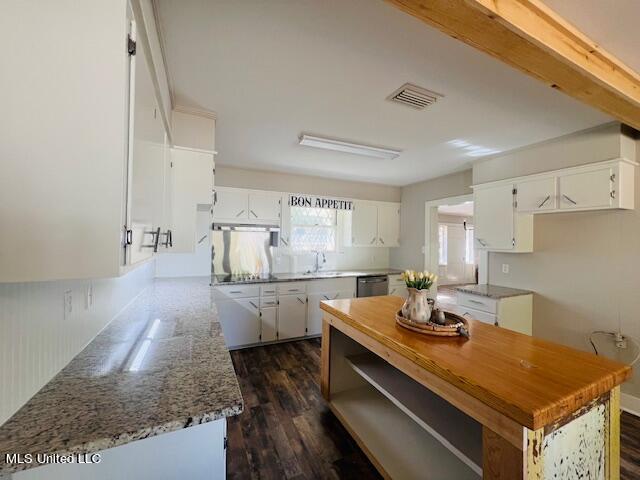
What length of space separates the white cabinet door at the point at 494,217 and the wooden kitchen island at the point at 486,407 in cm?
169

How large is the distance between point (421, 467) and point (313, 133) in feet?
8.95

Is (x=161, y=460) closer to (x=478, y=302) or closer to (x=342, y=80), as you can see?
(x=342, y=80)

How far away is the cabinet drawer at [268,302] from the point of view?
3514 mm

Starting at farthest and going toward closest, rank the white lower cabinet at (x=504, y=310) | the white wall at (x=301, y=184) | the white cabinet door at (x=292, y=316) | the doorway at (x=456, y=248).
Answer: the doorway at (x=456, y=248), the white wall at (x=301, y=184), the white cabinet door at (x=292, y=316), the white lower cabinet at (x=504, y=310)

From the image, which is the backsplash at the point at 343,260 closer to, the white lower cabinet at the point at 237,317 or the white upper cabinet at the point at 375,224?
the white upper cabinet at the point at 375,224

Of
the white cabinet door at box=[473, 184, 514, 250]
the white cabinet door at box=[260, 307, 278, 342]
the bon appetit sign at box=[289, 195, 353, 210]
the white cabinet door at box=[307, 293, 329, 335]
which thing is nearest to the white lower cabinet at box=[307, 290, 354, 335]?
the white cabinet door at box=[307, 293, 329, 335]

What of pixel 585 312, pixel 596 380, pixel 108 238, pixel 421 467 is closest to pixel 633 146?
pixel 585 312

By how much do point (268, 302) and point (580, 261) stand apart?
3470mm

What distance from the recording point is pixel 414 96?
1912 millimetres

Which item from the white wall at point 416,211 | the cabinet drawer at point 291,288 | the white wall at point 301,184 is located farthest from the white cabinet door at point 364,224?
the cabinet drawer at point 291,288

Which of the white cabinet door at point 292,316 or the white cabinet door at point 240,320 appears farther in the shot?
the white cabinet door at point 292,316

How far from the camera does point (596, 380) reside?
1.02 m

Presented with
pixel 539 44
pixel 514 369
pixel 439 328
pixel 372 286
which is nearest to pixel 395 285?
pixel 372 286

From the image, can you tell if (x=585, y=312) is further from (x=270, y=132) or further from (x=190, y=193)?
(x=190, y=193)
